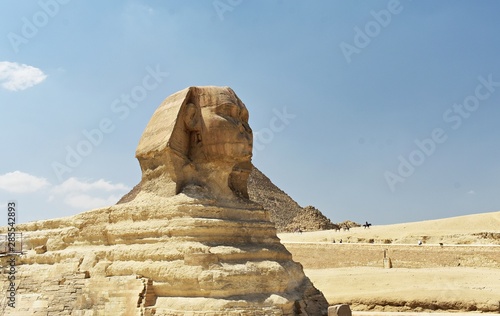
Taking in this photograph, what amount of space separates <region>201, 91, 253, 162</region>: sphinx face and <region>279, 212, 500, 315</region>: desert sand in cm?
619

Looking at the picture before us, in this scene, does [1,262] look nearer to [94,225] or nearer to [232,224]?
[94,225]

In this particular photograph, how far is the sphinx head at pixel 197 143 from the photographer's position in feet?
30.2

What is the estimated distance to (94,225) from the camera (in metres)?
9.98

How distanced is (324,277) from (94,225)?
38.6 ft

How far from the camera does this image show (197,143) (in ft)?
31.4

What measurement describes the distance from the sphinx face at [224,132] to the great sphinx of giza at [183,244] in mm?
19

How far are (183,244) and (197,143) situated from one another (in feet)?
6.94

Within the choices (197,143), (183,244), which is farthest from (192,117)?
(183,244)

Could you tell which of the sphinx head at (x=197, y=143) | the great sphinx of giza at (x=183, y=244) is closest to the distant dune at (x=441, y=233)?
the great sphinx of giza at (x=183, y=244)

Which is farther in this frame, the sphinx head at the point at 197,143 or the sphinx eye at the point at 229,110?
the sphinx eye at the point at 229,110

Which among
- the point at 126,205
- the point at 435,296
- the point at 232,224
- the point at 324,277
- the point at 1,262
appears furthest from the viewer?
the point at 324,277

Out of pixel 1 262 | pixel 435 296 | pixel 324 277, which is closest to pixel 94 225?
pixel 1 262

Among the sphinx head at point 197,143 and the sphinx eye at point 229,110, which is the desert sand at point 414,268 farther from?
the sphinx eye at point 229,110

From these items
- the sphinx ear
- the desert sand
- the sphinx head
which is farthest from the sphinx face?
the desert sand
